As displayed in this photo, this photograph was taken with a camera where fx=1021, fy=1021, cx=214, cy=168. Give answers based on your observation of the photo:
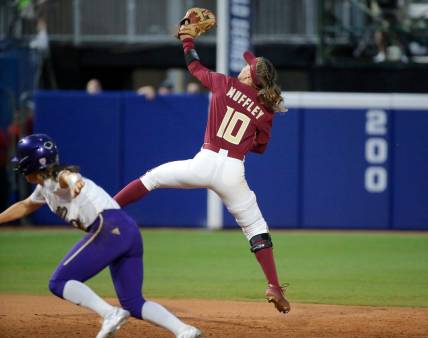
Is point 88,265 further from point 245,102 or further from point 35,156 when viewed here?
point 245,102

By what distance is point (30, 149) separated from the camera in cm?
647

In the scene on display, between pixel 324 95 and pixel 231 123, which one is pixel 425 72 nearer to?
pixel 324 95

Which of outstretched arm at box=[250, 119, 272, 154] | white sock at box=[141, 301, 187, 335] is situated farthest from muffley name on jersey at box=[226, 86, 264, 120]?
white sock at box=[141, 301, 187, 335]

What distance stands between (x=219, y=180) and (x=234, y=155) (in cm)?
24

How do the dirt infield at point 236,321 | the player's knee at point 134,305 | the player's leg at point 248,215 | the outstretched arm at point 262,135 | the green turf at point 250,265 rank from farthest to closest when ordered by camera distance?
the green turf at point 250,265 → the outstretched arm at point 262,135 → the player's leg at point 248,215 → the dirt infield at point 236,321 → the player's knee at point 134,305

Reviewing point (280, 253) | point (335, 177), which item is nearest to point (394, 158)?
point (335, 177)

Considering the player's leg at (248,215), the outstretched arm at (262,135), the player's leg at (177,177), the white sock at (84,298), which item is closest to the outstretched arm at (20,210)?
the white sock at (84,298)

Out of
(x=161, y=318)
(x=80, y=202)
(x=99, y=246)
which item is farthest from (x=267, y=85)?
(x=161, y=318)

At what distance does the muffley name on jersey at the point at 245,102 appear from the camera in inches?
316

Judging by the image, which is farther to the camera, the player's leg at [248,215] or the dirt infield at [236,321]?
the player's leg at [248,215]

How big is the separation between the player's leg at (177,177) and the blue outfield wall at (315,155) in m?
7.25

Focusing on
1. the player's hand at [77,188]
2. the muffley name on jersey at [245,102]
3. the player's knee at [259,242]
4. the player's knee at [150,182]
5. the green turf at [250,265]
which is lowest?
the green turf at [250,265]

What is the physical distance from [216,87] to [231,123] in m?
0.32

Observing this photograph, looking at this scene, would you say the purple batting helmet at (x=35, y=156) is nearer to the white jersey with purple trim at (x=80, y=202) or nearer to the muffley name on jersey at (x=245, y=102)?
the white jersey with purple trim at (x=80, y=202)
